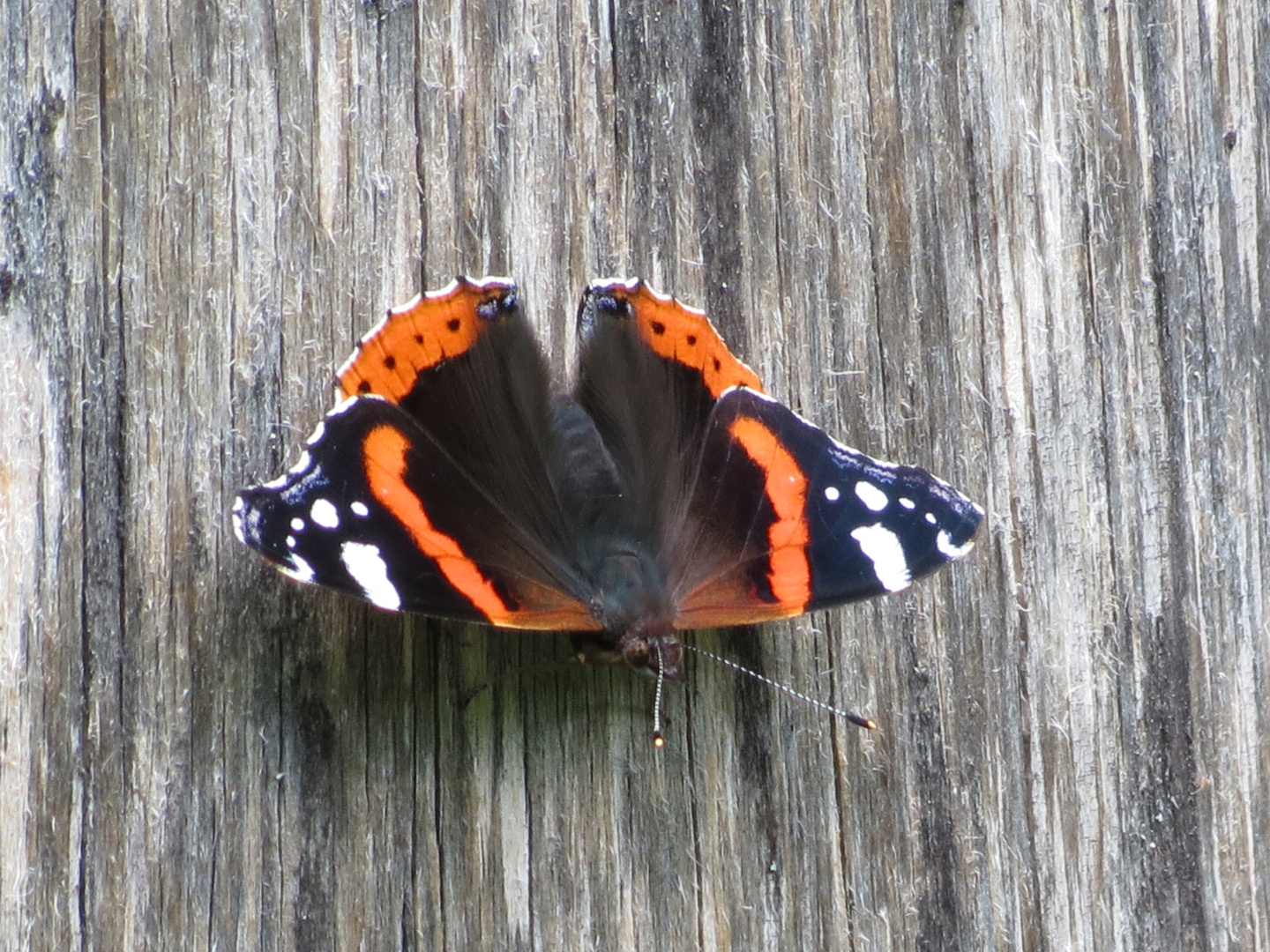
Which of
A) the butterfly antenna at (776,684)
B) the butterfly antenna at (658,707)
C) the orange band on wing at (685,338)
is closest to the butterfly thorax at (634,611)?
the butterfly antenna at (658,707)

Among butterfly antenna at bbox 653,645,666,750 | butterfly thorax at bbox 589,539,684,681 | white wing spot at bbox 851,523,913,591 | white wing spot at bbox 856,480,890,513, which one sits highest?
white wing spot at bbox 856,480,890,513

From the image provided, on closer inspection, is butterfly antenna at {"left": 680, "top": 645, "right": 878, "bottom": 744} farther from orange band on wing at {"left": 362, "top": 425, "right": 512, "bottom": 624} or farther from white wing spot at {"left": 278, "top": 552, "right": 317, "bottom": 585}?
white wing spot at {"left": 278, "top": 552, "right": 317, "bottom": 585}

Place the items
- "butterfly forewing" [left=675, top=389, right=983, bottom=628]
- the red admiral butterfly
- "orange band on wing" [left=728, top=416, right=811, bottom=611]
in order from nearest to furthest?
the red admiral butterfly < "butterfly forewing" [left=675, top=389, right=983, bottom=628] < "orange band on wing" [left=728, top=416, right=811, bottom=611]

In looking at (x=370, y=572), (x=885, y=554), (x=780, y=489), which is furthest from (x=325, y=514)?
(x=885, y=554)

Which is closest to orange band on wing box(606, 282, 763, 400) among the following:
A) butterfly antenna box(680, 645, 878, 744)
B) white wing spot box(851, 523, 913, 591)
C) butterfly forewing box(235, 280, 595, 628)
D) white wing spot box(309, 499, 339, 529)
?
butterfly forewing box(235, 280, 595, 628)

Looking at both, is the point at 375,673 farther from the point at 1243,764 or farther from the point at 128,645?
the point at 1243,764

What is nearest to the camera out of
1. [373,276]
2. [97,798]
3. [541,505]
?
[97,798]

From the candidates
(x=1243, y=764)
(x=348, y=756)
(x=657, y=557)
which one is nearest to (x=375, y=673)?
(x=348, y=756)
